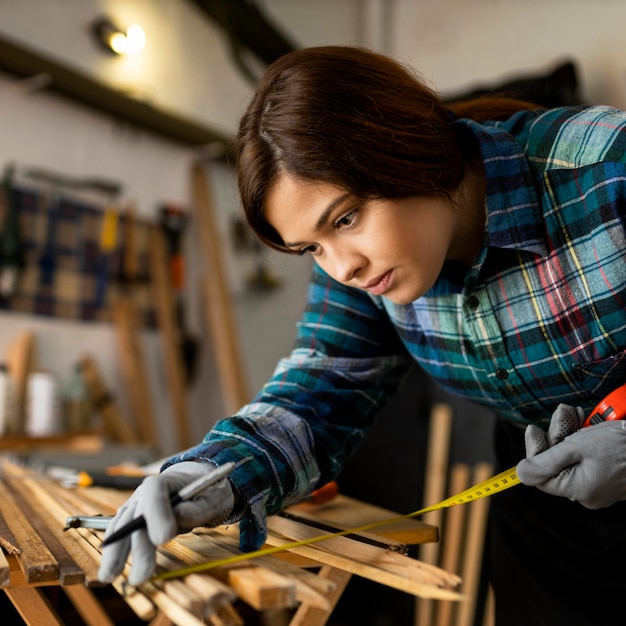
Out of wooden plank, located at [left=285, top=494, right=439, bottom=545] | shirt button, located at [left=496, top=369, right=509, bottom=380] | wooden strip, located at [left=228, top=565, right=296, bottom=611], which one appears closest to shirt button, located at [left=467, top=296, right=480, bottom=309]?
shirt button, located at [left=496, top=369, right=509, bottom=380]

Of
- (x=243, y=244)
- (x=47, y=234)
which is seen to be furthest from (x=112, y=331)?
(x=243, y=244)

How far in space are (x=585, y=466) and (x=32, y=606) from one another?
2.50 ft

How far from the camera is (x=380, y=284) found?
3.39 feet

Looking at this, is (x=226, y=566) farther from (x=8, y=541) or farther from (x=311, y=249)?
(x=311, y=249)

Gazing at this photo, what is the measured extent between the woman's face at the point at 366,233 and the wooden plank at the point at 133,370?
241 centimetres

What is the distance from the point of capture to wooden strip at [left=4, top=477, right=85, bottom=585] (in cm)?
78

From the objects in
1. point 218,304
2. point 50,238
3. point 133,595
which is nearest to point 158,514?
point 133,595

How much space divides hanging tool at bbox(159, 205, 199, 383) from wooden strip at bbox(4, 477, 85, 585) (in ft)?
6.76

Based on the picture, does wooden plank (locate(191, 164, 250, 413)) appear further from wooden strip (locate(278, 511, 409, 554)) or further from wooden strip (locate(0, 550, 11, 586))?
wooden strip (locate(0, 550, 11, 586))

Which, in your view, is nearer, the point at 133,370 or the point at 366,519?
the point at 366,519

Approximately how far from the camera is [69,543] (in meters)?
0.94

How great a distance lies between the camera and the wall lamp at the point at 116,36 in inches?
128

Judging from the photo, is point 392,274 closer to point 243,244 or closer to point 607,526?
point 607,526

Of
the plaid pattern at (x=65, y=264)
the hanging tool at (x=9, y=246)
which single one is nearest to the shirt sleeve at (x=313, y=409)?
the hanging tool at (x=9, y=246)
